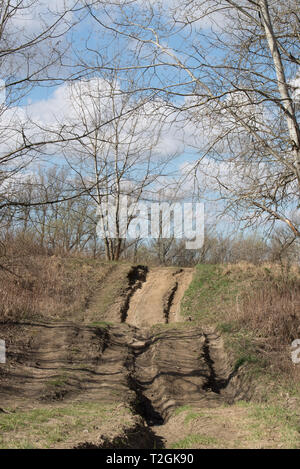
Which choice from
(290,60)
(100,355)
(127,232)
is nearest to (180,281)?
(127,232)

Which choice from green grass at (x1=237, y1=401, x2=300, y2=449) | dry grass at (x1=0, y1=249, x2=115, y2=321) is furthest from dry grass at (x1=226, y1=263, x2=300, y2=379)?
dry grass at (x1=0, y1=249, x2=115, y2=321)

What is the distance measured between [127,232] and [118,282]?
5877mm

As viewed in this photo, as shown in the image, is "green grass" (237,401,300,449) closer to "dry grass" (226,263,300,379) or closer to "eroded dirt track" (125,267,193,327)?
"dry grass" (226,263,300,379)

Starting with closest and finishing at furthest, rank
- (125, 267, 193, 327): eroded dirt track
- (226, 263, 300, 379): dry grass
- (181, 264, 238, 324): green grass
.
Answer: (226, 263, 300, 379): dry grass, (181, 264, 238, 324): green grass, (125, 267, 193, 327): eroded dirt track

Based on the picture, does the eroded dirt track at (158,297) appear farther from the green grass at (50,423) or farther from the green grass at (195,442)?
the green grass at (195,442)

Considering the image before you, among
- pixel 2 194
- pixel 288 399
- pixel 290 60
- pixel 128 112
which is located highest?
pixel 290 60

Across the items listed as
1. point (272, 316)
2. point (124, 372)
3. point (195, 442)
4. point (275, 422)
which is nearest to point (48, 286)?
point (124, 372)

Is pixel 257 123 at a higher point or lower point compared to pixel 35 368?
higher

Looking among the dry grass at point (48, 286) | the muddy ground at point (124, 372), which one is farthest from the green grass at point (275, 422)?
the dry grass at point (48, 286)

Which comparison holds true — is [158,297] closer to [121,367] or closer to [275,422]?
[121,367]

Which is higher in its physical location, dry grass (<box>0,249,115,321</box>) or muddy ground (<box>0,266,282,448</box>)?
dry grass (<box>0,249,115,321</box>)

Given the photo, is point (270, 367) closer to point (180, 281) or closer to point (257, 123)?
point (257, 123)

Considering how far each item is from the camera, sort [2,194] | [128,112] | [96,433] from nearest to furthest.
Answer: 1. [96,433]
2. [128,112]
3. [2,194]
